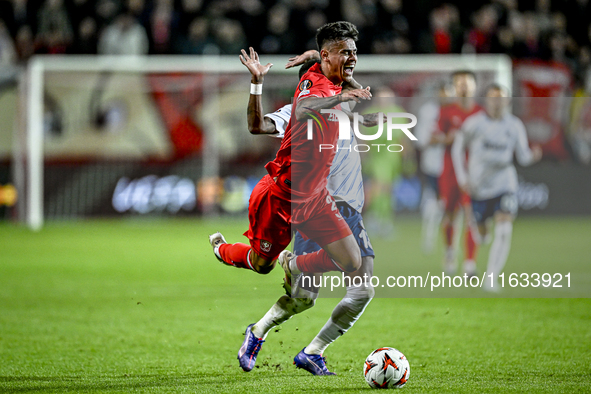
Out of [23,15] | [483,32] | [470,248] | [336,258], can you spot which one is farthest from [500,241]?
[23,15]

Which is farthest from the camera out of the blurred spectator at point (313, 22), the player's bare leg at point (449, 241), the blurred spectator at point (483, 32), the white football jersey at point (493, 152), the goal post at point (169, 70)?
the blurred spectator at point (483, 32)

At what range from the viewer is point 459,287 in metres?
8.68

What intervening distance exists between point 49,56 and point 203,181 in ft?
13.5

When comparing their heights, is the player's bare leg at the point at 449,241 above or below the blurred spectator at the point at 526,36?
below

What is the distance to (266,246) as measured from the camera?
468 centimetres

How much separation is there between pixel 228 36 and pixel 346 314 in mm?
12694

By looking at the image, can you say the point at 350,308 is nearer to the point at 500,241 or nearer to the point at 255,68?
the point at 255,68

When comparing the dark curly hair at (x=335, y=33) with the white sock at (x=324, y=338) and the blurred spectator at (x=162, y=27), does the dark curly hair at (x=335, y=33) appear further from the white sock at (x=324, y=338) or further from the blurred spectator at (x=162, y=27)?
the blurred spectator at (x=162, y=27)

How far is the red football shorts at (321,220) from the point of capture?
443 cm

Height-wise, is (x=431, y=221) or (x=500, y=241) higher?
(x=500, y=241)

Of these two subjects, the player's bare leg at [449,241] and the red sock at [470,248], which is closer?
the red sock at [470,248]

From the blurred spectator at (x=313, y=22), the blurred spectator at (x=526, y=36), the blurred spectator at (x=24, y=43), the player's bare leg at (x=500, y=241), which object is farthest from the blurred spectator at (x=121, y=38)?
the player's bare leg at (x=500, y=241)

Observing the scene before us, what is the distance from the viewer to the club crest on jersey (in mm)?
4672

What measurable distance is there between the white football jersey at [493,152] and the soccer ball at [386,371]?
450 cm
